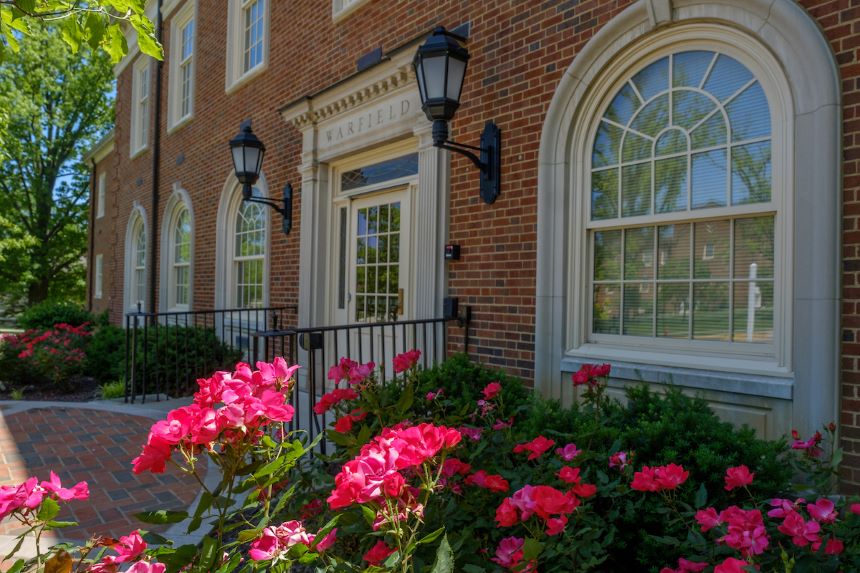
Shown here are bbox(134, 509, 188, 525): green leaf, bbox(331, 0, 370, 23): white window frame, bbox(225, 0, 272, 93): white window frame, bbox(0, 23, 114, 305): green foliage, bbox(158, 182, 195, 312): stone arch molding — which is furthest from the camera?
bbox(0, 23, 114, 305): green foliage

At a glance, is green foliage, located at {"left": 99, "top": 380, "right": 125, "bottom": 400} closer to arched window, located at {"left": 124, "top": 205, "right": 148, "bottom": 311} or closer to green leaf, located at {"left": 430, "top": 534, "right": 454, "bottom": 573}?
arched window, located at {"left": 124, "top": 205, "right": 148, "bottom": 311}

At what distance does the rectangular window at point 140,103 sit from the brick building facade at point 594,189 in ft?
21.7

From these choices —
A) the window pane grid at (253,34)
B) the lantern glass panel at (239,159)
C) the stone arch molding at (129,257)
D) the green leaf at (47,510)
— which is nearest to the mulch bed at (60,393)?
the lantern glass panel at (239,159)

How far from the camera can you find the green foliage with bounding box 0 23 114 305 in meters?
21.3

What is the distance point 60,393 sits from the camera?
7.78 meters

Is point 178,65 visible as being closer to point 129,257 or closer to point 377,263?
point 129,257

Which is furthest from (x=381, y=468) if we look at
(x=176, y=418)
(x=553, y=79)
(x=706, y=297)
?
(x=553, y=79)

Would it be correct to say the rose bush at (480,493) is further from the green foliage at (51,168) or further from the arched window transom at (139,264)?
the green foliage at (51,168)

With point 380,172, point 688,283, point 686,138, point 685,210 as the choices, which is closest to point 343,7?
point 380,172

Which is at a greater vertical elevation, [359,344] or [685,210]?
[685,210]

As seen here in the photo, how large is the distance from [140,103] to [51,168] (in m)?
13.1

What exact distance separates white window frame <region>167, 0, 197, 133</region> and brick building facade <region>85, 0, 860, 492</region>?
375 centimetres

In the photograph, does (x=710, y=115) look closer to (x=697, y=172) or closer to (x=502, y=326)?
(x=697, y=172)

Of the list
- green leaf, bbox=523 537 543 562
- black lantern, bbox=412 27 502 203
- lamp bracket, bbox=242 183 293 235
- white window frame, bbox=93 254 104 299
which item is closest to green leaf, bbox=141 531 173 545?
green leaf, bbox=523 537 543 562
